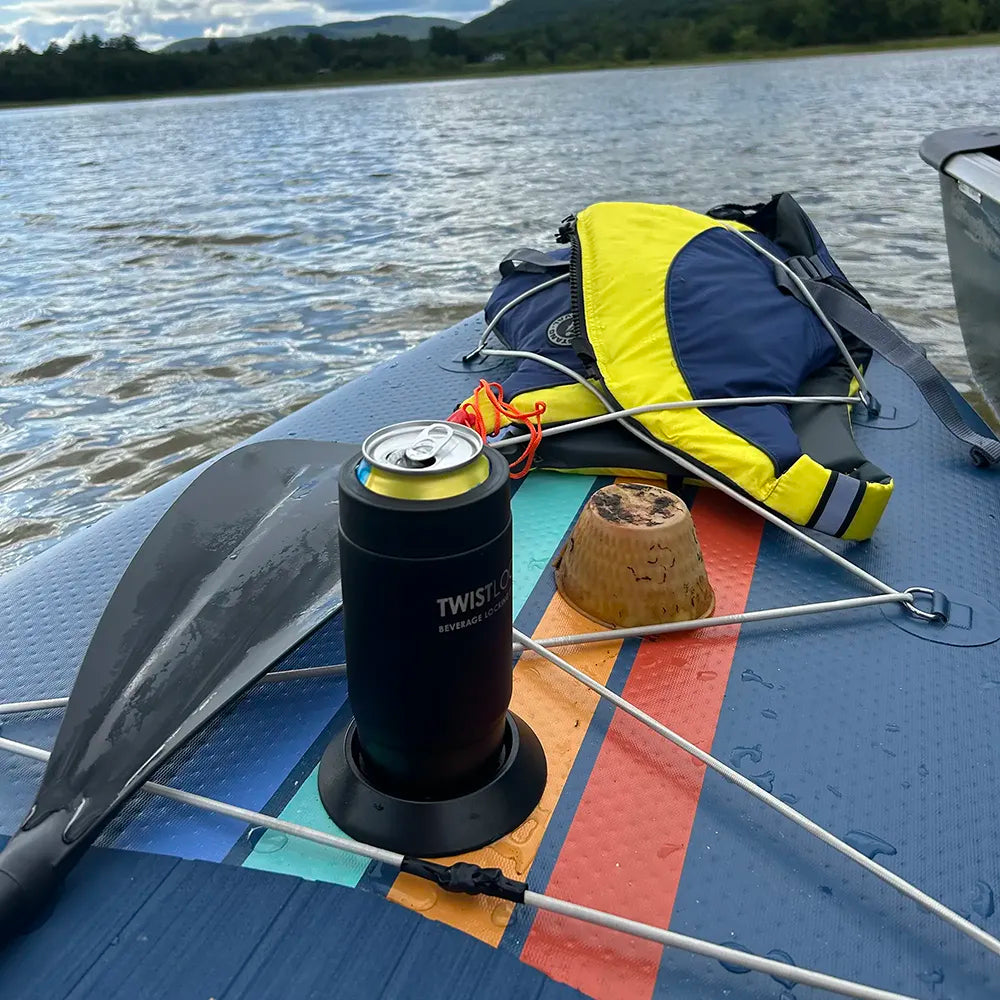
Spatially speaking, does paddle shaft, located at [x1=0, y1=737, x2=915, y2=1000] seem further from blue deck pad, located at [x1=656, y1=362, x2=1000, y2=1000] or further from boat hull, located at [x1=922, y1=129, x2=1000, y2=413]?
boat hull, located at [x1=922, y1=129, x2=1000, y2=413]

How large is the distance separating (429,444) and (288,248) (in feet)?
22.3

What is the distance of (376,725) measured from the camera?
38.9 inches

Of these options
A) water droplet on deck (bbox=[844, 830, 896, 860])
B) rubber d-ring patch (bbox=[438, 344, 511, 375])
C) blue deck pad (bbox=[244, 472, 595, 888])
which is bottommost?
rubber d-ring patch (bbox=[438, 344, 511, 375])

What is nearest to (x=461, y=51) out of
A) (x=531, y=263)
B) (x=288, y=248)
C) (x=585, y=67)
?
(x=585, y=67)

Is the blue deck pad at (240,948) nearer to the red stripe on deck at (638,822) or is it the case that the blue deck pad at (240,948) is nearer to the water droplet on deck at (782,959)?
the red stripe on deck at (638,822)

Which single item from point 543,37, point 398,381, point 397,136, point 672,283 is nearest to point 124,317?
point 398,381

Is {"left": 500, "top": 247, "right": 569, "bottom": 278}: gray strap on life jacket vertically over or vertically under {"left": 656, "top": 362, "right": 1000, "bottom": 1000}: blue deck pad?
over

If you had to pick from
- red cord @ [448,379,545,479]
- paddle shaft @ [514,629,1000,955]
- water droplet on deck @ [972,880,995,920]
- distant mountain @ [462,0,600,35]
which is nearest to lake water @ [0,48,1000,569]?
red cord @ [448,379,545,479]

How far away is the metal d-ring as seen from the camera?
1.52m

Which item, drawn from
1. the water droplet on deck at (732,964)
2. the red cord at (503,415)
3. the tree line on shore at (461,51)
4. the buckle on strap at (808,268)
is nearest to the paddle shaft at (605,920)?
the water droplet on deck at (732,964)

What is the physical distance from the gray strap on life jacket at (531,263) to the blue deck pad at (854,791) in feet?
3.95

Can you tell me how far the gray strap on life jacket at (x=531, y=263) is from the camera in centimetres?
263

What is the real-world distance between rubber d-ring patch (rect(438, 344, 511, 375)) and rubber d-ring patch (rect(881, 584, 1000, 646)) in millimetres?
1390

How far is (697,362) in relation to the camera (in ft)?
6.40
